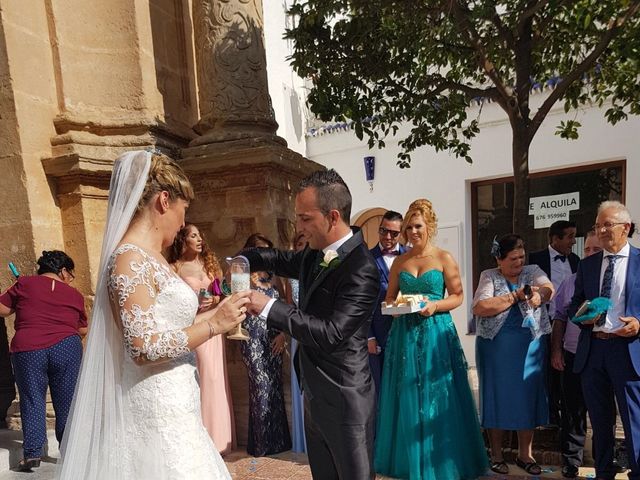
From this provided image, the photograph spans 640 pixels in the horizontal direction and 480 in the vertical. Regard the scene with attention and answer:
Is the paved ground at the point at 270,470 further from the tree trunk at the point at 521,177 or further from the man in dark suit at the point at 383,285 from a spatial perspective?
the tree trunk at the point at 521,177

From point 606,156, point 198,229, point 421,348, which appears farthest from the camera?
point 606,156

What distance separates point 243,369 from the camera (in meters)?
4.84

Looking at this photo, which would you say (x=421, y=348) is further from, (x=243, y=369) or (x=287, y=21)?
(x=287, y=21)

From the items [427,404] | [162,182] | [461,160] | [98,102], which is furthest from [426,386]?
[461,160]

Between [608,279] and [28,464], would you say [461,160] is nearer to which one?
[608,279]

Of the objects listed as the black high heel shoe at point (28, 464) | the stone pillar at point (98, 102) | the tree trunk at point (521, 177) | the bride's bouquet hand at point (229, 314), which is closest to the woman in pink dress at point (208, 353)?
the stone pillar at point (98, 102)

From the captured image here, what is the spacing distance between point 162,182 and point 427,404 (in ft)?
8.88

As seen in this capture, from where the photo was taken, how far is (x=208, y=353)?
14.6 feet

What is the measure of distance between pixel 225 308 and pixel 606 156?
889 centimetres

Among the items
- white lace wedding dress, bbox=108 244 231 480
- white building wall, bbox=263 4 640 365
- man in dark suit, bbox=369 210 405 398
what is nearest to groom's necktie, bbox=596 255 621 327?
man in dark suit, bbox=369 210 405 398

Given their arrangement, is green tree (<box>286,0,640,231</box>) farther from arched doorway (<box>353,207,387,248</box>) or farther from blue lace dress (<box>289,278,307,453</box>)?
arched doorway (<box>353,207,387,248</box>)

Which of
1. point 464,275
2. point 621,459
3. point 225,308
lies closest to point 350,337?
point 225,308

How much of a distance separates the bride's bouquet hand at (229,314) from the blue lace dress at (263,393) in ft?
7.49

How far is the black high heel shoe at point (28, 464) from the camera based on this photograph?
13.0 feet
